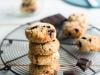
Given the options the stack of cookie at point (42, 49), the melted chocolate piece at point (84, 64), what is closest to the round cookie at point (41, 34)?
the stack of cookie at point (42, 49)

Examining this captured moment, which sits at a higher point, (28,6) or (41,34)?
(28,6)

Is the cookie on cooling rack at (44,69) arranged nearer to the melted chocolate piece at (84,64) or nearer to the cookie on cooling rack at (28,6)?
the melted chocolate piece at (84,64)

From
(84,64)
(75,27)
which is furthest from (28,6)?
(84,64)

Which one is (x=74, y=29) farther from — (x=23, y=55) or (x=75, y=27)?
(x=23, y=55)

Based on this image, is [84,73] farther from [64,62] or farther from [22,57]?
[22,57]

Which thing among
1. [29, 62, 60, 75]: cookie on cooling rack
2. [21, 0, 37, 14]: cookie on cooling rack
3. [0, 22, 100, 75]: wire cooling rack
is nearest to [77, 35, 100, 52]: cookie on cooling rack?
[0, 22, 100, 75]: wire cooling rack

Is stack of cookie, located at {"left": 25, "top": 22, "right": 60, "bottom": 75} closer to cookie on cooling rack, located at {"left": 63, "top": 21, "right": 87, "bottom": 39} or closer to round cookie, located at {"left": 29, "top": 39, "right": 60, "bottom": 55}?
round cookie, located at {"left": 29, "top": 39, "right": 60, "bottom": 55}

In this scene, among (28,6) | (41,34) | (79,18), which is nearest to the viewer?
(41,34)
